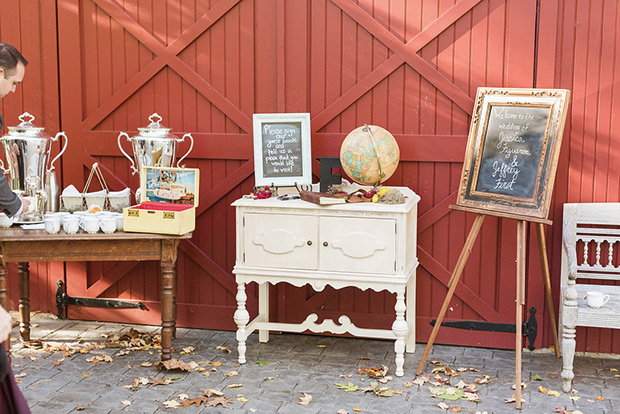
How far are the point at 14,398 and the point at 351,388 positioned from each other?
2.60 m

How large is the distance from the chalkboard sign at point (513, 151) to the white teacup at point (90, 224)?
88.9 inches

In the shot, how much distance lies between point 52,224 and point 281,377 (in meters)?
1.70

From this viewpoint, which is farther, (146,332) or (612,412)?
(146,332)

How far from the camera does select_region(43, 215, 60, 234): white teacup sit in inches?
197

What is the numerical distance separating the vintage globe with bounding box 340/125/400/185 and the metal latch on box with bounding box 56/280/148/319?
6.74 ft

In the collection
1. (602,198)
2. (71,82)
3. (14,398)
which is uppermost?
(71,82)

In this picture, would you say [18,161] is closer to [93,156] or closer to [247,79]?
[93,156]

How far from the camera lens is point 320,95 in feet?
18.5

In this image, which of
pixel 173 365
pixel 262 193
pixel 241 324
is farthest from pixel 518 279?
pixel 173 365

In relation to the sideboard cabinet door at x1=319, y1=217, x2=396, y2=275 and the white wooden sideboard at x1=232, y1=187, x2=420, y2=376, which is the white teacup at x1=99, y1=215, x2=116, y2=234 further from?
the sideboard cabinet door at x1=319, y1=217, x2=396, y2=275

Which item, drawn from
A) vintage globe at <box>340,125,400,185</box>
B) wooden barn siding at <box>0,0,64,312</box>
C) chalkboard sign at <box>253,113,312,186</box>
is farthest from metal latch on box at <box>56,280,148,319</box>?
vintage globe at <box>340,125,400,185</box>

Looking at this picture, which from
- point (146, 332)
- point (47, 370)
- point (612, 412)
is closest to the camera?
point (612, 412)

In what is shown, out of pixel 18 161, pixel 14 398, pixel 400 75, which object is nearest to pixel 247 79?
pixel 400 75

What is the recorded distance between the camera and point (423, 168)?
5.52 m
